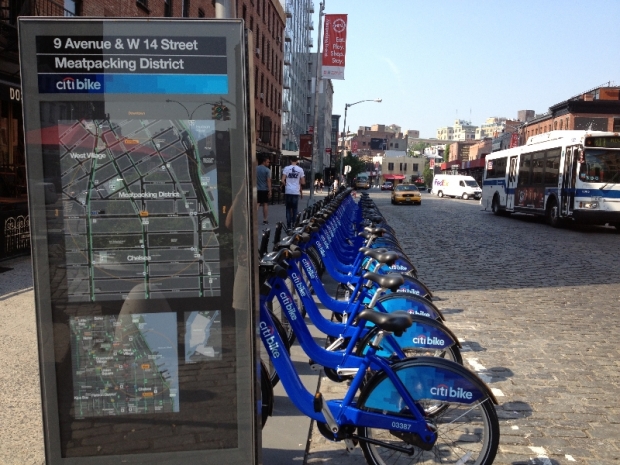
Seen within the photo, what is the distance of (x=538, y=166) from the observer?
23984 millimetres

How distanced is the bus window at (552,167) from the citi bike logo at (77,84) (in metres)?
21.6

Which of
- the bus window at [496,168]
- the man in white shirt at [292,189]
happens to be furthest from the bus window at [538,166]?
the man in white shirt at [292,189]

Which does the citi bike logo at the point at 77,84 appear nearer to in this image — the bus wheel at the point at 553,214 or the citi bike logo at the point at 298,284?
the citi bike logo at the point at 298,284

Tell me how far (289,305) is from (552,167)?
814 inches

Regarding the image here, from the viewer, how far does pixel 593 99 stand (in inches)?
2473

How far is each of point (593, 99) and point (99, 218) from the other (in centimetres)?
6925

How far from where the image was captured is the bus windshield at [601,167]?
19609 mm

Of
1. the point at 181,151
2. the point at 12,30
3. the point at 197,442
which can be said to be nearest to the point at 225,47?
the point at 181,151

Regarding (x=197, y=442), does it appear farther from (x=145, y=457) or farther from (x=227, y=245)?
(x=227, y=245)

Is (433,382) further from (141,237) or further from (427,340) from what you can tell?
(141,237)

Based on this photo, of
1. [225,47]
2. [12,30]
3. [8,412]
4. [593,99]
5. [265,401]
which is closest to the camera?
[225,47]

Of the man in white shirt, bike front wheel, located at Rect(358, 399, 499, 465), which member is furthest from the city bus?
bike front wheel, located at Rect(358, 399, 499, 465)

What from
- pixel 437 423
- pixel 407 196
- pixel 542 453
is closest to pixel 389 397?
pixel 437 423

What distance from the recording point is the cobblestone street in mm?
3963
